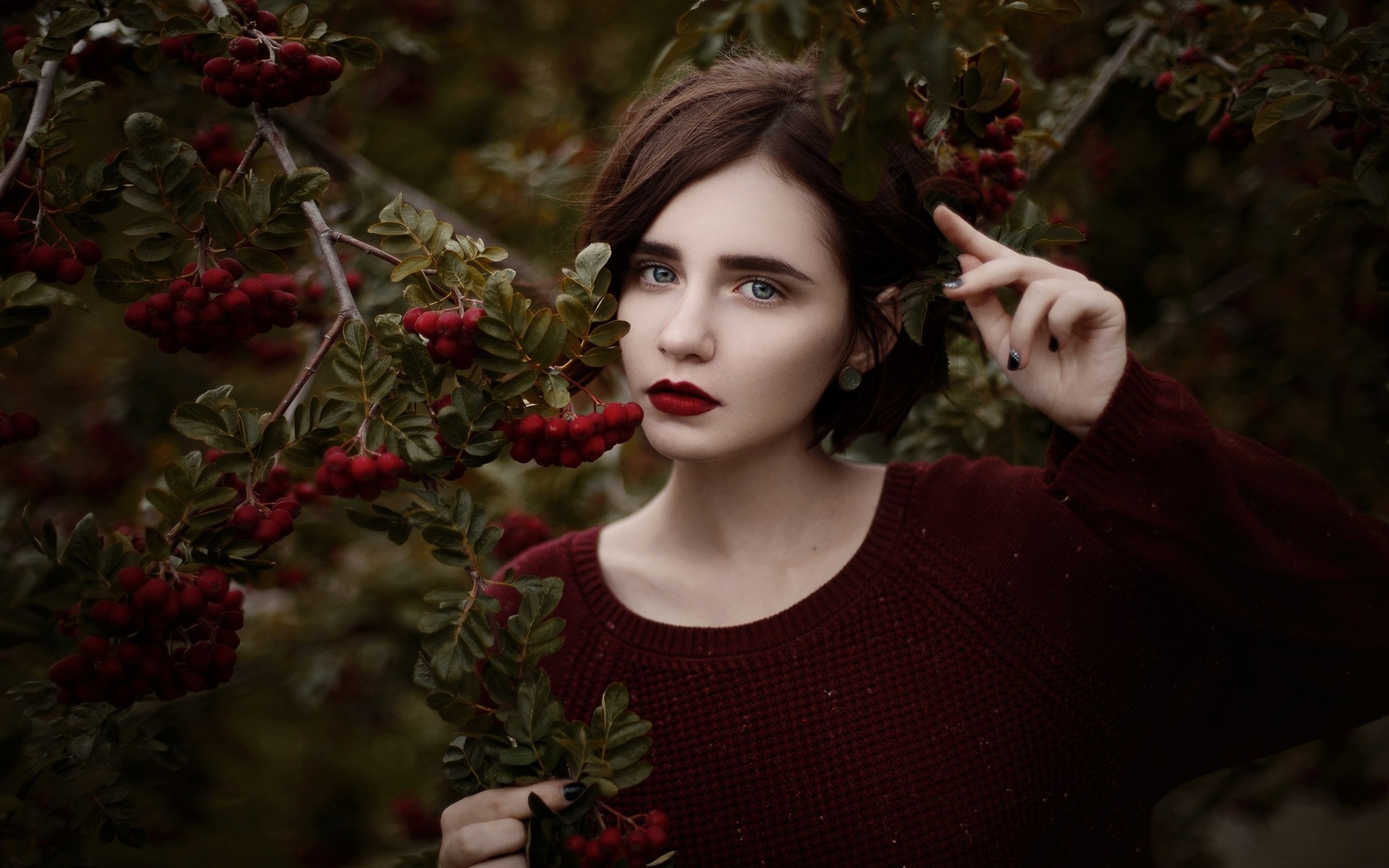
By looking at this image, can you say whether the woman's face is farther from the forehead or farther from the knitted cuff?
the knitted cuff

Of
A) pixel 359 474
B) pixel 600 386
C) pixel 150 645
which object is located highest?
pixel 359 474

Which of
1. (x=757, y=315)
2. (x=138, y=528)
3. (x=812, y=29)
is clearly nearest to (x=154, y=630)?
(x=138, y=528)

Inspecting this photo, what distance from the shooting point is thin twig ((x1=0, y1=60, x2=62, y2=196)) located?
1.06 m

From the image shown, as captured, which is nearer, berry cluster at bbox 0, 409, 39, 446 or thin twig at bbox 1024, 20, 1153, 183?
berry cluster at bbox 0, 409, 39, 446

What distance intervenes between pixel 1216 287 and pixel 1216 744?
1559 millimetres

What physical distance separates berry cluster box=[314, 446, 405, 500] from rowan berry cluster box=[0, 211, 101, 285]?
0.37 meters

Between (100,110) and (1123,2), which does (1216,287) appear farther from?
(100,110)

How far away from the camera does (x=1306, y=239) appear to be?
2.00 meters

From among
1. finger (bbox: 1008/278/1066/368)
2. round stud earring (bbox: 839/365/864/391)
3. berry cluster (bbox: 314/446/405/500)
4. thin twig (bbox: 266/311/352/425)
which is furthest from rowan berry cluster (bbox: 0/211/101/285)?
finger (bbox: 1008/278/1066/368)

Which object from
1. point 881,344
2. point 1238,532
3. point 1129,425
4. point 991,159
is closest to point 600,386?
point 881,344

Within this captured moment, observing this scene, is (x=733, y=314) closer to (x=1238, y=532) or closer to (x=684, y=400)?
(x=684, y=400)

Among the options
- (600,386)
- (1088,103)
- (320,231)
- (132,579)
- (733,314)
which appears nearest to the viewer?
(132,579)

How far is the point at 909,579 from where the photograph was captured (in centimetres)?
144

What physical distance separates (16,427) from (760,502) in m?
1.02
